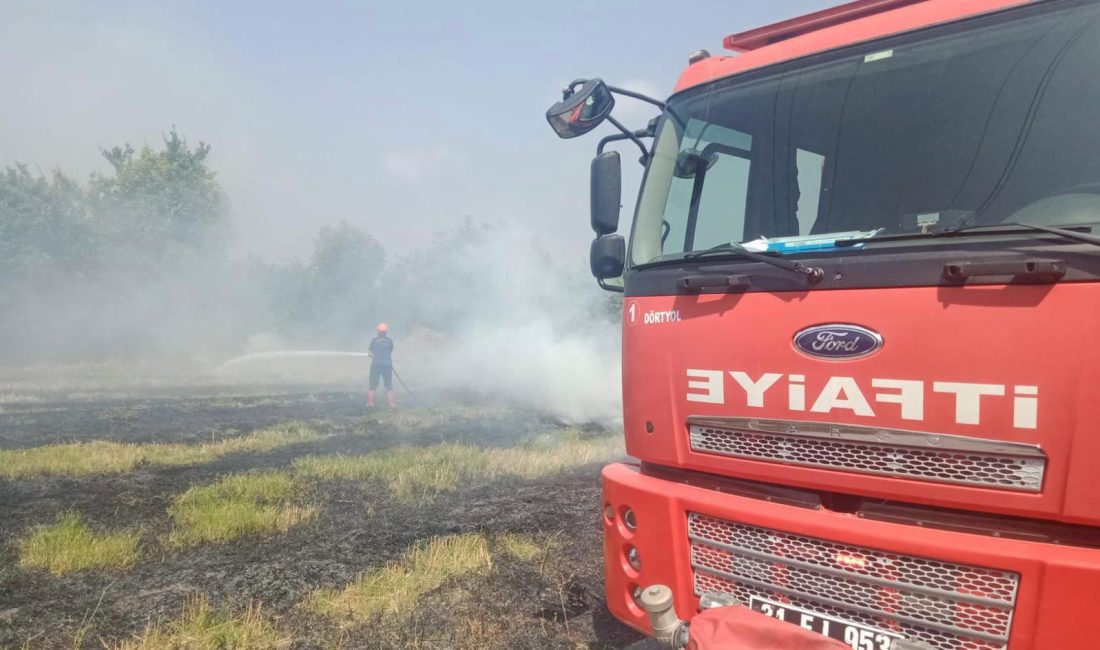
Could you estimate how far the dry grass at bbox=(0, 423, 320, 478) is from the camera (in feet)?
24.2

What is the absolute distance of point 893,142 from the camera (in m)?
2.88

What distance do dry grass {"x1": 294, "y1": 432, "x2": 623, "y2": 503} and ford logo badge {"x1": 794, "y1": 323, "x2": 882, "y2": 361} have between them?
465cm

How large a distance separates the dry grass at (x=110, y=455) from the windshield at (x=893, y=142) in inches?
271

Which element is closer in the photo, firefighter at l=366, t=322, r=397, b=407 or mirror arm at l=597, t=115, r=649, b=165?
mirror arm at l=597, t=115, r=649, b=165

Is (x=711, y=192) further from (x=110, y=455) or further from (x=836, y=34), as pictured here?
(x=110, y=455)

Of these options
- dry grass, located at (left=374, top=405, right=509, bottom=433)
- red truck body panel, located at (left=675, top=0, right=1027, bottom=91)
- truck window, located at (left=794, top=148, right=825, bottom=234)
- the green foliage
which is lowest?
dry grass, located at (left=374, top=405, right=509, bottom=433)

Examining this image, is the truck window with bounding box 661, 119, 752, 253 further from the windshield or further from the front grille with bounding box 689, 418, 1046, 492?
the front grille with bounding box 689, 418, 1046, 492

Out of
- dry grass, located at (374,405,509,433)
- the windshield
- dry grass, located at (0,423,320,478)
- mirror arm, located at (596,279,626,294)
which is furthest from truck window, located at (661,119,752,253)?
dry grass, located at (374,405,509,433)

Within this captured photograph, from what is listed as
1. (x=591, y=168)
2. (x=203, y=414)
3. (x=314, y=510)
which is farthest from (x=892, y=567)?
(x=203, y=414)

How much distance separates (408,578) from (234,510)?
2150 millimetres

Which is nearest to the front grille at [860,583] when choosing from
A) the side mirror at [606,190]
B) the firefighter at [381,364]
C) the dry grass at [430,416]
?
the side mirror at [606,190]

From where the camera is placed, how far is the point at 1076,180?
2379 millimetres

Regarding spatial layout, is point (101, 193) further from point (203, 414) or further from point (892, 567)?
point (892, 567)

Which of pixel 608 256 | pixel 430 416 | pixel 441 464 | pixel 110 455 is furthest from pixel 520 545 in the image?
pixel 430 416
